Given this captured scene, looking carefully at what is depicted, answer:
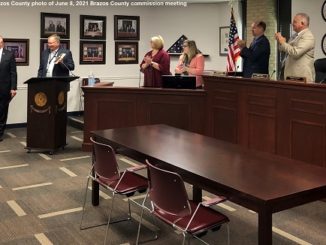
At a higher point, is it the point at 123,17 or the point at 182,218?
the point at 123,17

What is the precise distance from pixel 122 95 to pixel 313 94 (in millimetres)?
2789

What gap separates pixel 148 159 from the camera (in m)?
3.16

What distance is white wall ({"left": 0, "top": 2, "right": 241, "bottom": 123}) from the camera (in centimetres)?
816

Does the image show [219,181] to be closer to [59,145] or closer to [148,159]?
[148,159]

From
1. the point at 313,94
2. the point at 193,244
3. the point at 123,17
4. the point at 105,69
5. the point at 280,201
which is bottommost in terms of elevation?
the point at 193,244

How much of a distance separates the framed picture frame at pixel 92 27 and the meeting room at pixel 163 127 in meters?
0.02

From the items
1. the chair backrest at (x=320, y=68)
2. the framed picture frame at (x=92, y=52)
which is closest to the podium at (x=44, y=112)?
the framed picture frame at (x=92, y=52)

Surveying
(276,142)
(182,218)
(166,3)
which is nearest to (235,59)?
(166,3)

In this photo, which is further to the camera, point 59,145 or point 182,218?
point 59,145

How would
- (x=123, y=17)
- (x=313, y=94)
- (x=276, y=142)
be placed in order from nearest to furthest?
(x=313, y=94), (x=276, y=142), (x=123, y=17)

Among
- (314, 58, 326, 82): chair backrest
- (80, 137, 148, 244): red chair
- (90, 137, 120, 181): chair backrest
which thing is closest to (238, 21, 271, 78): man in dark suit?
(314, 58, 326, 82): chair backrest

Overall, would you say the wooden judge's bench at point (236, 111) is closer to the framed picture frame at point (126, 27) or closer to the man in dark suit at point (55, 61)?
the man in dark suit at point (55, 61)

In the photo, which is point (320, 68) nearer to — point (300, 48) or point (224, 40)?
point (300, 48)

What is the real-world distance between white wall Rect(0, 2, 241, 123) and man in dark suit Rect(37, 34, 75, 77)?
1.66m
